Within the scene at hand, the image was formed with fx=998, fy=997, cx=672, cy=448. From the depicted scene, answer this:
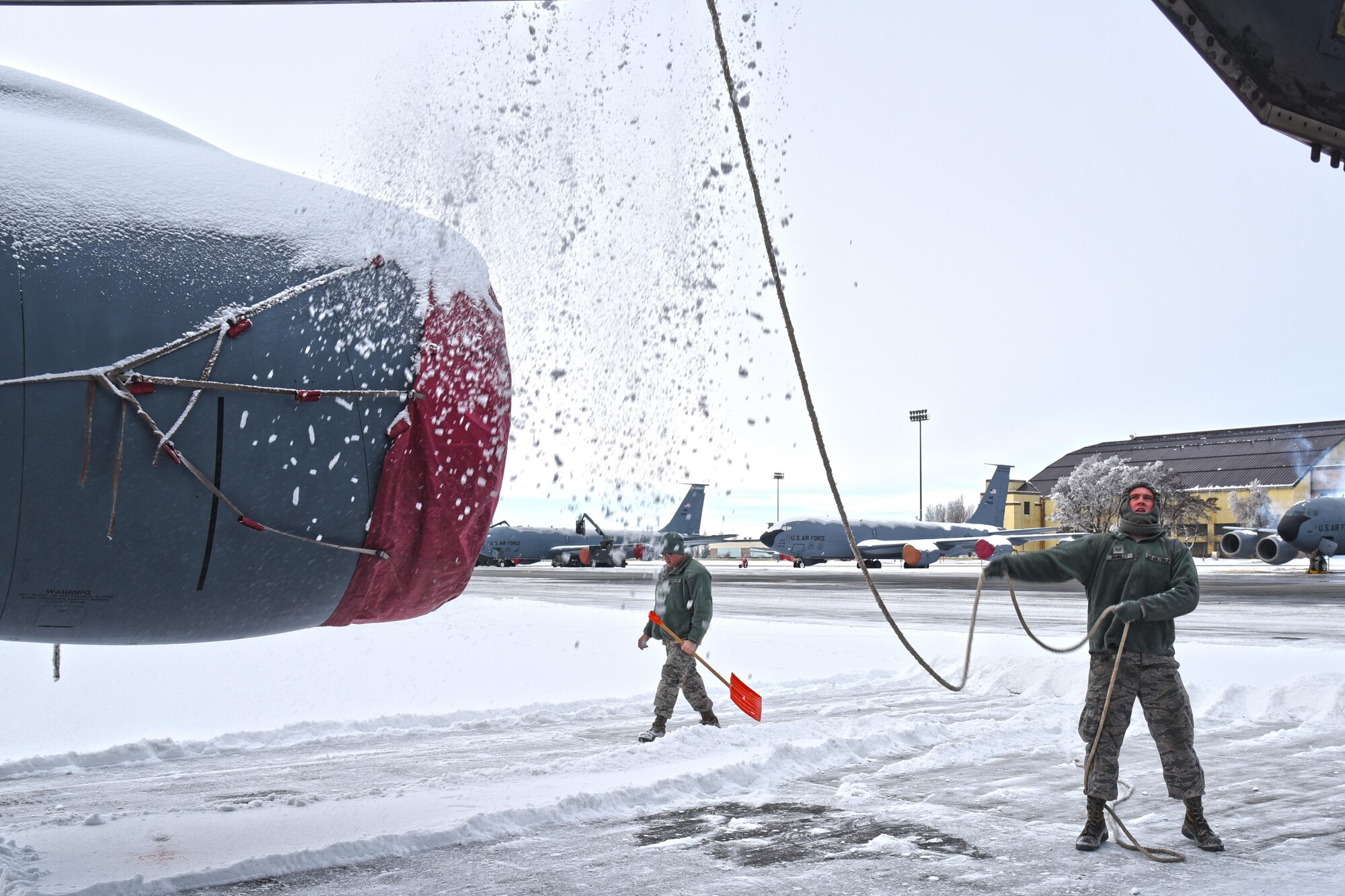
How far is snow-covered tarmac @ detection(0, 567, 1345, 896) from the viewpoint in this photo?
4.23 meters

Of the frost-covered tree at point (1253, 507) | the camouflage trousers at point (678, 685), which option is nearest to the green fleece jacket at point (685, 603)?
the camouflage trousers at point (678, 685)

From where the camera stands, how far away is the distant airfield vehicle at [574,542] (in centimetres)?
4953

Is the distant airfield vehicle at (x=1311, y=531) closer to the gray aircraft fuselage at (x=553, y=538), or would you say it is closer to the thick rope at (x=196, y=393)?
the gray aircraft fuselage at (x=553, y=538)

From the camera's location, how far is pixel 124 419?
10.9ft

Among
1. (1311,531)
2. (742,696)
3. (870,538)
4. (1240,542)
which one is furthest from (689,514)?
(742,696)

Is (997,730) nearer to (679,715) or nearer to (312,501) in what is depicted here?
(679,715)

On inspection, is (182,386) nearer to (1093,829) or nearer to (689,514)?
(1093,829)

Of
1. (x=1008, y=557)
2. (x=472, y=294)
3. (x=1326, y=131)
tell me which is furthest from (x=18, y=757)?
(x=1326, y=131)

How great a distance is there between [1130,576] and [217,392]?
13.7ft

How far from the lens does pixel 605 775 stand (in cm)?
598

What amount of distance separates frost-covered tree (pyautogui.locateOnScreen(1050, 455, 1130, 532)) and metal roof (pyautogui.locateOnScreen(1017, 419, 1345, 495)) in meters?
8.46

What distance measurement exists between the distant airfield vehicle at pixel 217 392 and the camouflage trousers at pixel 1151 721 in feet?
10.1

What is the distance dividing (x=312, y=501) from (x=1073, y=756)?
17.6 feet

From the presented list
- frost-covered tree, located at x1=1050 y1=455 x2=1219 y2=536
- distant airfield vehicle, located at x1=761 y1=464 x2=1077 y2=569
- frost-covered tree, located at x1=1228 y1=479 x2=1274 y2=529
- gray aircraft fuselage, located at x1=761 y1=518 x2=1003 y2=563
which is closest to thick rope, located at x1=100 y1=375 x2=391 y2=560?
distant airfield vehicle, located at x1=761 y1=464 x2=1077 y2=569
